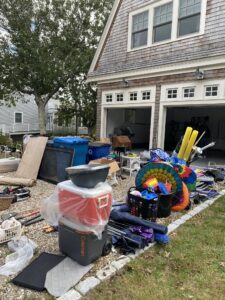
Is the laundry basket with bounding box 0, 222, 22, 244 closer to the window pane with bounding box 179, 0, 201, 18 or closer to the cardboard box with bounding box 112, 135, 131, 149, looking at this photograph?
the cardboard box with bounding box 112, 135, 131, 149

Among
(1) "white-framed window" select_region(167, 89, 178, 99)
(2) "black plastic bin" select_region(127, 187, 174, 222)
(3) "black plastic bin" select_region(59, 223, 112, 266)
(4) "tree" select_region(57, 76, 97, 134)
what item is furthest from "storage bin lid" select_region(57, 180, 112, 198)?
(4) "tree" select_region(57, 76, 97, 134)

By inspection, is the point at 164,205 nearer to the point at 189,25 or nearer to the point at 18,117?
the point at 189,25

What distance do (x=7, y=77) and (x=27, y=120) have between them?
7.86 metres

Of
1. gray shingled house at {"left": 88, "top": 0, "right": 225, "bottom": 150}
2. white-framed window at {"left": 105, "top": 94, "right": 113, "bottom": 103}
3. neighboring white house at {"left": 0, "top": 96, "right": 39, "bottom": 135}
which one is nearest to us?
gray shingled house at {"left": 88, "top": 0, "right": 225, "bottom": 150}

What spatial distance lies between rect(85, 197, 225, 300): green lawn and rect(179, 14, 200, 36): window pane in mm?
6877

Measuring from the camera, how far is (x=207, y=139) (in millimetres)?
13430

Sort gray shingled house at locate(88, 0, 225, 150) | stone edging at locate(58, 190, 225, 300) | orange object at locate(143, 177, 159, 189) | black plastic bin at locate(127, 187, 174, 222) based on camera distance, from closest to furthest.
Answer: stone edging at locate(58, 190, 225, 300) → black plastic bin at locate(127, 187, 174, 222) → orange object at locate(143, 177, 159, 189) → gray shingled house at locate(88, 0, 225, 150)

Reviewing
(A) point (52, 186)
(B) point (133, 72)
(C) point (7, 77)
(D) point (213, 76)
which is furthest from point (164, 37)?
(C) point (7, 77)

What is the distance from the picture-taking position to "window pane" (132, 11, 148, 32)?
30.2 ft

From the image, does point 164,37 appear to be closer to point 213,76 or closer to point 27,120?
point 213,76

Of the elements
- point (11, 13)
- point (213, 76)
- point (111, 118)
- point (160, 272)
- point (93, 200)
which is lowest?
point (160, 272)

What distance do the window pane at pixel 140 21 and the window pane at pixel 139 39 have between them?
175mm

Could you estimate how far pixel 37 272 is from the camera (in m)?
2.42

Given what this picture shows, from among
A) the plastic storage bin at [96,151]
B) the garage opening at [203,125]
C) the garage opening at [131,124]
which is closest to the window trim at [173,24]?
the garage opening at [131,124]
